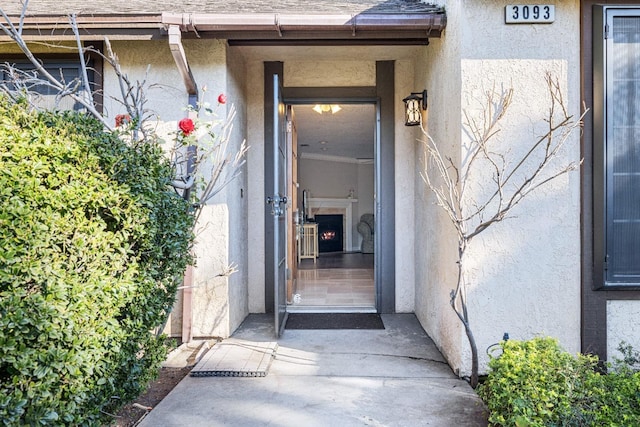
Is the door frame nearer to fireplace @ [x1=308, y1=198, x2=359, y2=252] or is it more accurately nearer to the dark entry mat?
the dark entry mat

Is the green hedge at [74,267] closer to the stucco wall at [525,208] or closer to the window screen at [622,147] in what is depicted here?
the stucco wall at [525,208]

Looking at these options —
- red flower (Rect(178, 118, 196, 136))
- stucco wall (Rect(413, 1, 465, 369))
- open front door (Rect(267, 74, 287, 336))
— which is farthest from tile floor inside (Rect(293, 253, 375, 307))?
A: red flower (Rect(178, 118, 196, 136))

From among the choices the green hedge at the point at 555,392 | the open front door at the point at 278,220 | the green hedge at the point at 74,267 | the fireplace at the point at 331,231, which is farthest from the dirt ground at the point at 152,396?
the fireplace at the point at 331,231

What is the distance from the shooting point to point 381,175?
4.27 metres

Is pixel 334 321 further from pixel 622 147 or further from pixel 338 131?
pixel 338 131

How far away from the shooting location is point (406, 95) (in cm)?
429

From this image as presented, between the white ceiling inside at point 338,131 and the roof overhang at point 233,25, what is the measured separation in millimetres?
1950

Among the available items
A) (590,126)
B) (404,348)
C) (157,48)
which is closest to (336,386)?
(404,348)

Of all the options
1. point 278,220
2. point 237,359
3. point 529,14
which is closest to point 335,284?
point 278,220

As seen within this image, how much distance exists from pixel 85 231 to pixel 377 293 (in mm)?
3197

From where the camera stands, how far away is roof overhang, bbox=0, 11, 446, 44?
3061 mm

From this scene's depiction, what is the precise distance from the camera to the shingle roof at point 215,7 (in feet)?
10.5

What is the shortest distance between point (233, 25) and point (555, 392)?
3039mm

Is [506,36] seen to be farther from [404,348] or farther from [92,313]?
[92,313]
